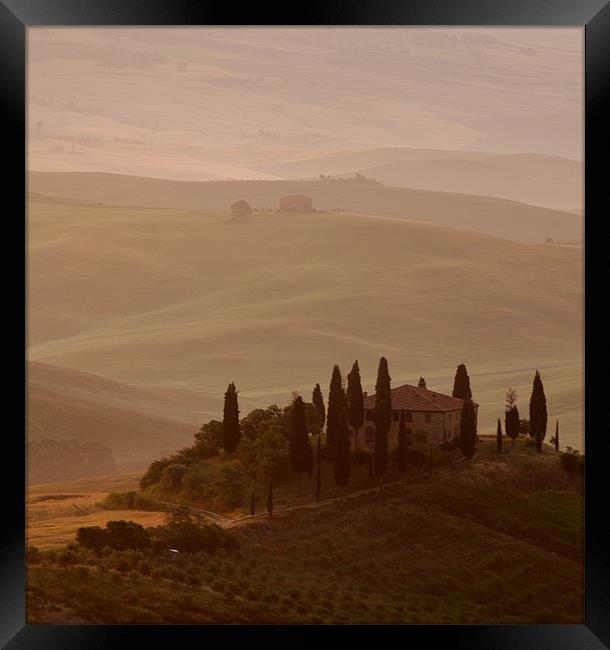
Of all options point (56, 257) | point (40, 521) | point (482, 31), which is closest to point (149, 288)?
point (56, 257)

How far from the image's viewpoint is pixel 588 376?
10312 millimetres

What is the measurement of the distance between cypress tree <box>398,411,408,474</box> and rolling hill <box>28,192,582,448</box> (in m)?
0.48

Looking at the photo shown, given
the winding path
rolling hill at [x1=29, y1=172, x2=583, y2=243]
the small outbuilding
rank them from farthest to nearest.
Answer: the small outbuilding, rolling hill at [x1=29, y1=172, x2=583, y2=243], the winding path

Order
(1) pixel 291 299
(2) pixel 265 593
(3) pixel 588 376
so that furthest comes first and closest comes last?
(1) pixel 291 299 < (2) pixel 265 593 < (3) pixel 588 376

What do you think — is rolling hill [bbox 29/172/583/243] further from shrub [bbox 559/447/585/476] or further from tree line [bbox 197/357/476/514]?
shrub [bbox 559/447/585/476]

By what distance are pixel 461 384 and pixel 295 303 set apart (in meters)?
1.96

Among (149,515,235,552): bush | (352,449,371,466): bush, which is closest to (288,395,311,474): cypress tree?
(352,449,371,466): bush

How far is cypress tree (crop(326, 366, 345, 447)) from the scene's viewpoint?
457 inches

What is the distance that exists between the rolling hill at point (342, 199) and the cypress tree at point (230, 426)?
2248 mm

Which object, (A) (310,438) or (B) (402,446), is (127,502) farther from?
(B) (402,446)

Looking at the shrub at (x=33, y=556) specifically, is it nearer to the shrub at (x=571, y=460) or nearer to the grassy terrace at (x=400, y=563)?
the grassy terrace at (x=400, y=563)

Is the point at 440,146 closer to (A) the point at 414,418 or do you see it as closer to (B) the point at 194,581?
(A) the point at 414,418

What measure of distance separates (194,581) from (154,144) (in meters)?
4.69

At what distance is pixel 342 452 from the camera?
38.0ft
